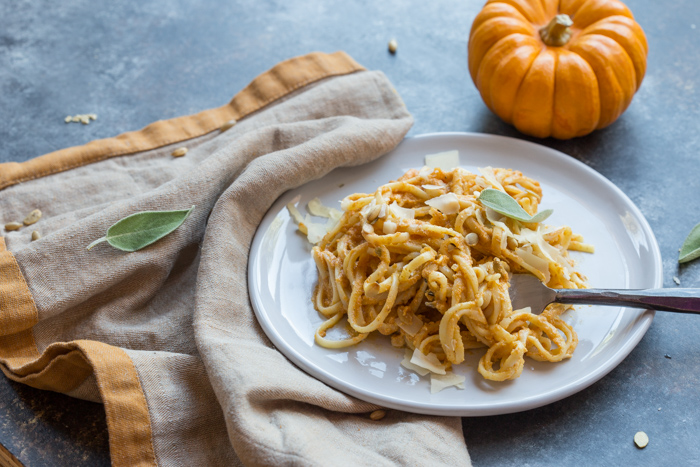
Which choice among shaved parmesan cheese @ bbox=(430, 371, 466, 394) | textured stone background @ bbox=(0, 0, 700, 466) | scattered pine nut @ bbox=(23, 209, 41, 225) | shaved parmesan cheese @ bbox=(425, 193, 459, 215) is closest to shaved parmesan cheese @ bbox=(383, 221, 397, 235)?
shaved parmesan cheese @ bbox=(425, 193, 459, 215)

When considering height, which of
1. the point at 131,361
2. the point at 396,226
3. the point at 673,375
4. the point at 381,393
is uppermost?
the point at 396,226

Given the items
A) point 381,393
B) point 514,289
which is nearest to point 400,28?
point 514,289

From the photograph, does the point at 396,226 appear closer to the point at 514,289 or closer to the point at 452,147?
the point at 514,289

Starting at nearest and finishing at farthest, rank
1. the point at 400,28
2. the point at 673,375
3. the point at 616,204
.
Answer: the point at 673,375, the point at 616,204, the point at 400,28

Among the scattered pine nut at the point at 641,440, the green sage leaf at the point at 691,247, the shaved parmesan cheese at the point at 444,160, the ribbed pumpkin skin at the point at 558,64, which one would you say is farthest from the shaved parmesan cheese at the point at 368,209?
the green sage leaf at the point at 691,247

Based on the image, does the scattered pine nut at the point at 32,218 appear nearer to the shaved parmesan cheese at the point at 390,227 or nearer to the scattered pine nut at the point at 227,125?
the scattered pine nut at the point at 227,125

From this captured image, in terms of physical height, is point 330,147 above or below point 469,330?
above
